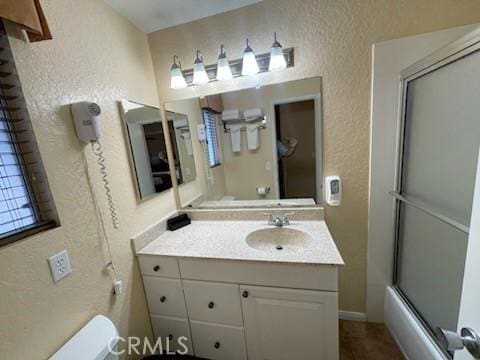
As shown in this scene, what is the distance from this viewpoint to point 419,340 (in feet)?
3.91

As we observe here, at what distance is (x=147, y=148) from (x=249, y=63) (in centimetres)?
90

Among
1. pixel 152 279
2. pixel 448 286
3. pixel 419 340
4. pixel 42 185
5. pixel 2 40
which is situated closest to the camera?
pixel 2 40

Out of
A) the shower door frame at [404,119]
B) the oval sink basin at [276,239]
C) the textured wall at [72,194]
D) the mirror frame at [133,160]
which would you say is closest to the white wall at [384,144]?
the shower door frame at [404,119]

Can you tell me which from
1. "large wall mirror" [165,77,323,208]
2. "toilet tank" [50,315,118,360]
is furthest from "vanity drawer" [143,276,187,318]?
"large wall mirror" [165,77,323,208]

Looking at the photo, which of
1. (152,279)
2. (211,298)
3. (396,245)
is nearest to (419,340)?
(396,245)

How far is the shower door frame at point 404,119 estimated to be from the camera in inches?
33.3

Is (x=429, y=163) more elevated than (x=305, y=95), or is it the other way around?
(x=305, y=95)

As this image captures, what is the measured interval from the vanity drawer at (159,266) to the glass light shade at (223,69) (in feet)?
4.08

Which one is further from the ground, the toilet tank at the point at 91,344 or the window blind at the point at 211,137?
the window blind at the point at 211,137

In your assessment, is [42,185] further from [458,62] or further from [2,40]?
[458,62]

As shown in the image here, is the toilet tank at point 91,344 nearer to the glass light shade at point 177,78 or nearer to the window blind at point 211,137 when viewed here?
the window blind at point 211,137

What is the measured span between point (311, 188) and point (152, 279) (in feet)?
4.11

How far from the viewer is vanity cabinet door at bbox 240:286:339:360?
1.12m

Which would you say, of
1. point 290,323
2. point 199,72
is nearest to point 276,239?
point 290,323
